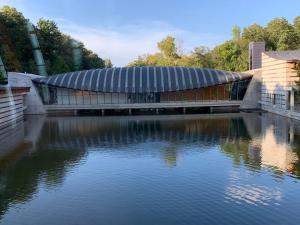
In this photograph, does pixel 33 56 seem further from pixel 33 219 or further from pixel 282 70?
A: pixel 33 219

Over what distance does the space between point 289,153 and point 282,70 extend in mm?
23640

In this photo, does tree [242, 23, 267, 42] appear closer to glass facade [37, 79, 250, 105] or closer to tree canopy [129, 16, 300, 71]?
tree canopy [129, 16, 300, 71]

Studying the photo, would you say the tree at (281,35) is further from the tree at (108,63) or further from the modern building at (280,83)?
the tree at (108,63)

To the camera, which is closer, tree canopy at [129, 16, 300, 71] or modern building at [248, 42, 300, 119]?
modern building at [248, 42, 300, 119]

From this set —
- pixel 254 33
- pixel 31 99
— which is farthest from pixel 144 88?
pixel 254 33

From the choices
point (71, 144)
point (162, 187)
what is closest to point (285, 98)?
point (71, 144)

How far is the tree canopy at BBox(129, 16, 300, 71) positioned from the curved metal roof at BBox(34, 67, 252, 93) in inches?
1182

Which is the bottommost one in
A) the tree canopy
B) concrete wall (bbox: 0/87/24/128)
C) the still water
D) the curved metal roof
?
the still water

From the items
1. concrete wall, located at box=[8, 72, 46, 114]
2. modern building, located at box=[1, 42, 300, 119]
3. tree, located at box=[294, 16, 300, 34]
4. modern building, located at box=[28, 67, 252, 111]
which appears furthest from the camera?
tree, located at box=[294, 16, 300, 34]

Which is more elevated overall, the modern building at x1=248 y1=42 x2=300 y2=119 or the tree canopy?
the tree canopy

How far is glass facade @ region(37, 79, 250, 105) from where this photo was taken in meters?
58.2

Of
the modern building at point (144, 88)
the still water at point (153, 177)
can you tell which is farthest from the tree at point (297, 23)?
the still water at point (153, 177)

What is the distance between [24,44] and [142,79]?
30923mm

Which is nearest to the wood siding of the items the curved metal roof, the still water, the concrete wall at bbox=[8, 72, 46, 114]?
the curved metal roof
